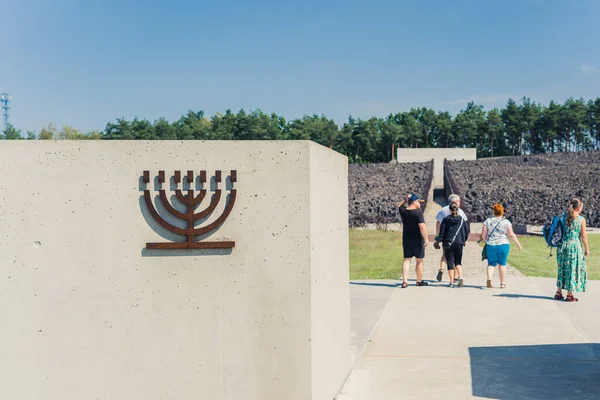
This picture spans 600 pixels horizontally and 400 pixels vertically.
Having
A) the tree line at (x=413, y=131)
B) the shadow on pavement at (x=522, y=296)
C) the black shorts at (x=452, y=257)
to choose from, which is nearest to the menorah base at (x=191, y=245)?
the shadow on pavement at (x=522, y=296)

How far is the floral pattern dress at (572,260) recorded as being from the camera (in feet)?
28.9

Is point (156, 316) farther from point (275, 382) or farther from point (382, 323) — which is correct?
point (382, 323)

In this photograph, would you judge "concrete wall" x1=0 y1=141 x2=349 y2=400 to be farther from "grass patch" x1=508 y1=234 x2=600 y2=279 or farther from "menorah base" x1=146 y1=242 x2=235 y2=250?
"grass patch" x1=508 y1=234 x2=600 y2=279

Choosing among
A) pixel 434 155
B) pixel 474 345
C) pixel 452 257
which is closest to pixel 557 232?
pixel 452 257

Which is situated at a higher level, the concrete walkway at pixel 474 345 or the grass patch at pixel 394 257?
the grass patch at pixel 394 257

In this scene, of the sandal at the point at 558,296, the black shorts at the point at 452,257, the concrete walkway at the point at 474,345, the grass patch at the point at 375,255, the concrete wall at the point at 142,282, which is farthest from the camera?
the grass patch at the point at 375,255

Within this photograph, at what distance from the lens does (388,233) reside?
25047 millimetres

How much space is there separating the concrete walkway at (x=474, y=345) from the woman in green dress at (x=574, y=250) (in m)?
0.35

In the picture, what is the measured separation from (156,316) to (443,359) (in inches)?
122

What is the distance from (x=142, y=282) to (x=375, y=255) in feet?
43.8

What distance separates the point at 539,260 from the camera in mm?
15852

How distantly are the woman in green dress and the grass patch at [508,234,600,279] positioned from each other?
12.3 ft

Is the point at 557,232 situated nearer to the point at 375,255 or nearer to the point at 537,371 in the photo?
the point at 537,371

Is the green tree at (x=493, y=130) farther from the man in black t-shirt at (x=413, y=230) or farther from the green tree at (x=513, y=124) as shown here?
the man in black t-shirt at (x=413, y=230)
